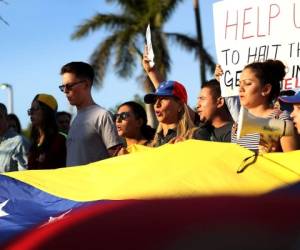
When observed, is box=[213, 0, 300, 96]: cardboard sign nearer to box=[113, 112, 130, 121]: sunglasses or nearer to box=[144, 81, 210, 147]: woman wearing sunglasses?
box=[144, 81, 210, 147]: woman wearing sunglasses

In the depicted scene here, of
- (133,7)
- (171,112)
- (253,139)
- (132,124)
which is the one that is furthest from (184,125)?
(133,7)

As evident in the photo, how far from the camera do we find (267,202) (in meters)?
1.40

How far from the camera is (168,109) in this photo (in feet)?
17.2

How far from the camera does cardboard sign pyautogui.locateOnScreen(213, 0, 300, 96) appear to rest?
5.88 metres

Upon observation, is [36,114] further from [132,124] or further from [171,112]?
[171,112]

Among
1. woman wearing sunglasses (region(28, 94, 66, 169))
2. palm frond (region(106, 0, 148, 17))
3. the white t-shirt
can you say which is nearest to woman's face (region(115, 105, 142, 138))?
the white t-shirt

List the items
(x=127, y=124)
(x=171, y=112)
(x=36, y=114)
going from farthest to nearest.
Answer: (x=36, y=114) < (x=127, y=124) < (x=171, y=112)

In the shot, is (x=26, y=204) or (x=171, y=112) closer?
(x=26, y=204)

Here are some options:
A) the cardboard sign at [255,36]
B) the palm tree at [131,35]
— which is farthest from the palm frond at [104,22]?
the cardboard sign at [255,36]

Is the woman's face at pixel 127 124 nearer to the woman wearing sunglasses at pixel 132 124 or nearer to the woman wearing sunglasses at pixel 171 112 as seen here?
the woman wearing sunglasses at pixel 132 124

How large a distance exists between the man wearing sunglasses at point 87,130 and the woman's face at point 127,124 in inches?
7.1

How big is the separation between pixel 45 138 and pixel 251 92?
5.99 ft

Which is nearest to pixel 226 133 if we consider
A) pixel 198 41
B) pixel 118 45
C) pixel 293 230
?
pixel 293 230

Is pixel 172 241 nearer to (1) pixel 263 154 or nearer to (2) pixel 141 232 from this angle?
(2) pixel 141 232
